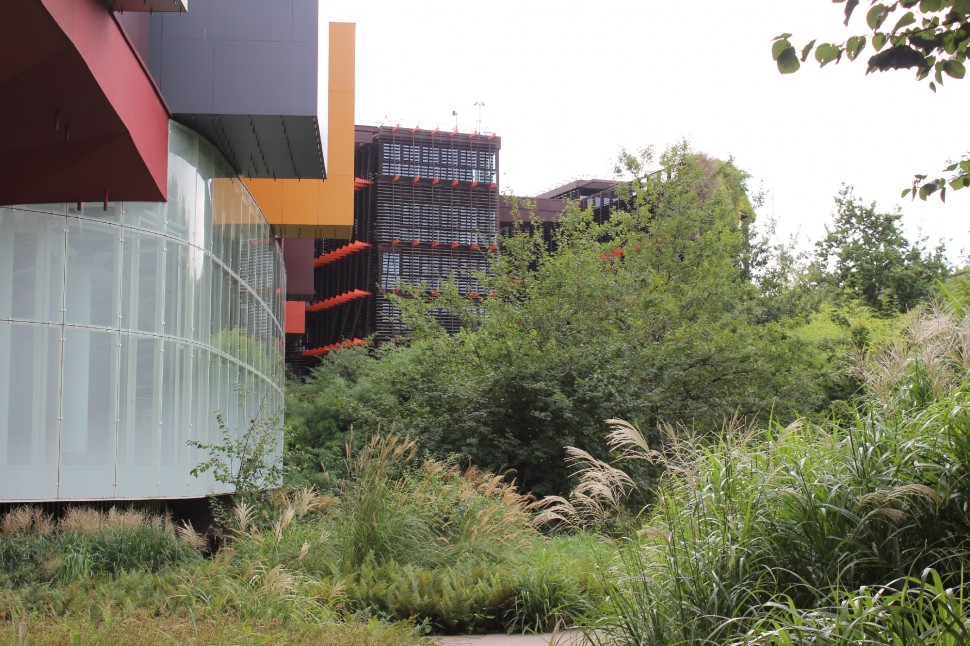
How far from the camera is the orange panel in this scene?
26.4 m

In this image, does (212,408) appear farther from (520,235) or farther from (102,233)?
(520,235)

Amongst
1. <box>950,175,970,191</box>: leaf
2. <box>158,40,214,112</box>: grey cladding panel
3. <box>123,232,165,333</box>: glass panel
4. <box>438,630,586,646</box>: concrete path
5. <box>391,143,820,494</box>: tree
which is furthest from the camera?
<box>391,143,820,494</box>: tree

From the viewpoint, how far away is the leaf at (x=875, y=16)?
5418 mm

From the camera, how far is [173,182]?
55.6 feet

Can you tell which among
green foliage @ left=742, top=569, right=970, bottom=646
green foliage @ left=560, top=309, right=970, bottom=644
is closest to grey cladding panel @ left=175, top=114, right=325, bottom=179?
green foliage @ left=560, top=309, right=970, bottom=644

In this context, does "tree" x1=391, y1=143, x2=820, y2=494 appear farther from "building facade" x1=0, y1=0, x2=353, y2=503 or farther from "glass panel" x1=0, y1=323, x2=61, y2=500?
"glass panel" x1=0, y1=323, x2=61, y2=500

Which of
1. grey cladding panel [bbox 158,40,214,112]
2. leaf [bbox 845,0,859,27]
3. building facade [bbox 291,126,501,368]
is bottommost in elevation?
leaf [bbox 845,0,859,27]

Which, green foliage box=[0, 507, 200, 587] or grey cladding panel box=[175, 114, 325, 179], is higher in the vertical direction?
grey cladding panel box=[175, 114, 325, 179]

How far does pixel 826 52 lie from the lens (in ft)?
18.3

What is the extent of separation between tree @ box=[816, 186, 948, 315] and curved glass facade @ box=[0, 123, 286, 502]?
29.2 metres

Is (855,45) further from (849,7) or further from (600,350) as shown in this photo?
(600,350)

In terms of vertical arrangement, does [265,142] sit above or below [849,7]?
above

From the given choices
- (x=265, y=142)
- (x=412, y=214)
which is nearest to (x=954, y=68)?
(x=265, y=142)

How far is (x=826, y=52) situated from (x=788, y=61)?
0.26 m
